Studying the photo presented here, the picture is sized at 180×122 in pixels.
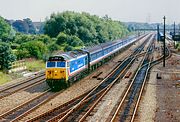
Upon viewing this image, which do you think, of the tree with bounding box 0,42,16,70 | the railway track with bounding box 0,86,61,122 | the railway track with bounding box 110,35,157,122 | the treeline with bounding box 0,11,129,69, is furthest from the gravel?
the treeline with bounding box 0,11,129,69

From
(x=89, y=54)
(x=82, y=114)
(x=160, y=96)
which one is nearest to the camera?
(x=82, y=114)

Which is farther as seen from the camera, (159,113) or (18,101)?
(18,101)

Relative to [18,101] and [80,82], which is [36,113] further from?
[80,82]

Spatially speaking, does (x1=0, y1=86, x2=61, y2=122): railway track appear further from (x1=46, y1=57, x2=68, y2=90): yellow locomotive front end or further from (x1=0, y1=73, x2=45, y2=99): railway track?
(x1=0, y1=73, x2=45, y2=99): railway track

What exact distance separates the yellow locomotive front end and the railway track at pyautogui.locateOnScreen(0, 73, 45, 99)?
334cm

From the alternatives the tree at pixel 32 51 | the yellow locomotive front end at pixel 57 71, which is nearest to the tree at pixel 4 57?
the yellow locomotive front end at pixel 57 71

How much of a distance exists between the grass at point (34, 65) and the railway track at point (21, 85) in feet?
23.0

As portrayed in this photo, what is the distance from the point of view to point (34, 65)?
52406 mm

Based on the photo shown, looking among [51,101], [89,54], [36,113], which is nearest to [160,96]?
[51,101]

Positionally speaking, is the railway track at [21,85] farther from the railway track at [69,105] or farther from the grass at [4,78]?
the railway track at [69,105]

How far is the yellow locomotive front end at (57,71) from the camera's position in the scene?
3094 cm

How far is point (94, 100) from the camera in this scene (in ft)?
89.7

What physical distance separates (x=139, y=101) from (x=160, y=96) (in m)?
3.36

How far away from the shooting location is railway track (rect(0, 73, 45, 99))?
102 feet
